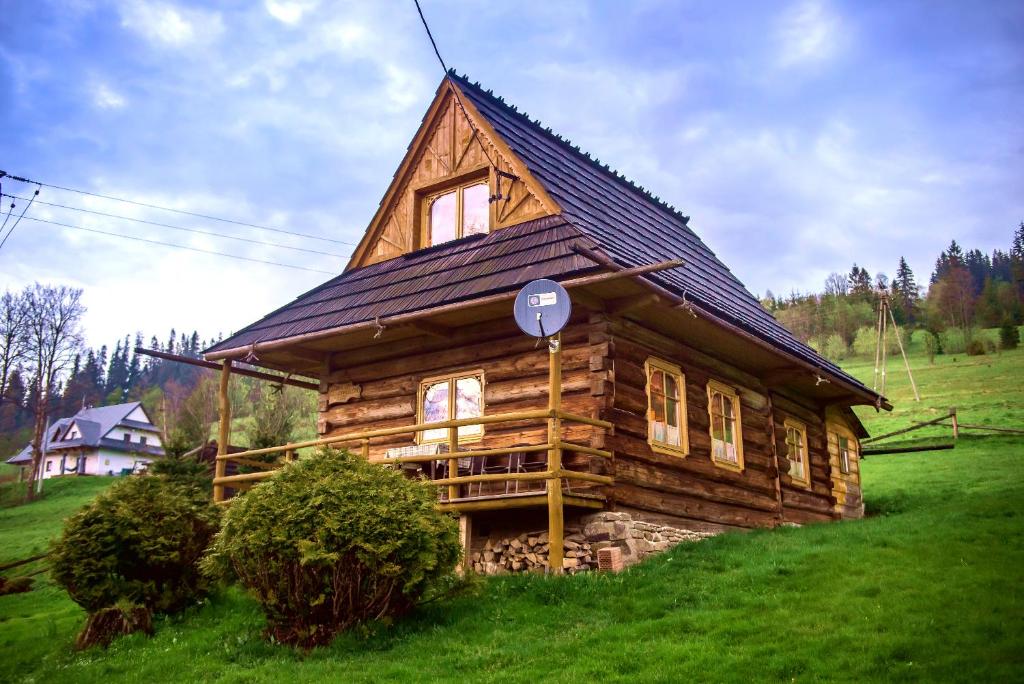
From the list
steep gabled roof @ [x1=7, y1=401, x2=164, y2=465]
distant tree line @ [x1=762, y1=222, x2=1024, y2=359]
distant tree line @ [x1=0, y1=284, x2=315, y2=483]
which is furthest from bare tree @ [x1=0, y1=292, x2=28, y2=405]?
distant tree line @ [x1=762, y1=222, x2=1024, y2=359]

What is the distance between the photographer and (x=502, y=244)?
14891mm

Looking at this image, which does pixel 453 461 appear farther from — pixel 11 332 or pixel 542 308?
pixel 11 332

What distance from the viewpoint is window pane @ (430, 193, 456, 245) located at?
16.7 meters

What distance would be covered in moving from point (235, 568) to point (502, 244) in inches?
268

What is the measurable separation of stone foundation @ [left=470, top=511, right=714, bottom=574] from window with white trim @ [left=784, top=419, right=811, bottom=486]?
733 cm

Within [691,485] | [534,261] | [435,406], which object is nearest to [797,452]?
[691,485]

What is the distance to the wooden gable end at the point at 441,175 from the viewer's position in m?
15.8

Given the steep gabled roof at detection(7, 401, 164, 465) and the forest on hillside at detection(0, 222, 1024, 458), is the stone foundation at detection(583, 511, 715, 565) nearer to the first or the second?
the forest on hillside at detection(0, 222, 1024, 458)

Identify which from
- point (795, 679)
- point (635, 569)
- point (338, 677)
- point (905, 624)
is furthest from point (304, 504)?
point (905, 624)

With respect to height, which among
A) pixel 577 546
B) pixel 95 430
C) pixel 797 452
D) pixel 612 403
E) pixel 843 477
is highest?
pixel 95 430

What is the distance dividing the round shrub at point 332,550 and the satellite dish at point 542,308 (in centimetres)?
282

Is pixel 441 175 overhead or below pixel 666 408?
overhead

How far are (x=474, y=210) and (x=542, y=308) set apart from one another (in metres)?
4.89

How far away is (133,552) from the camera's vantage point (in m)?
12.2
